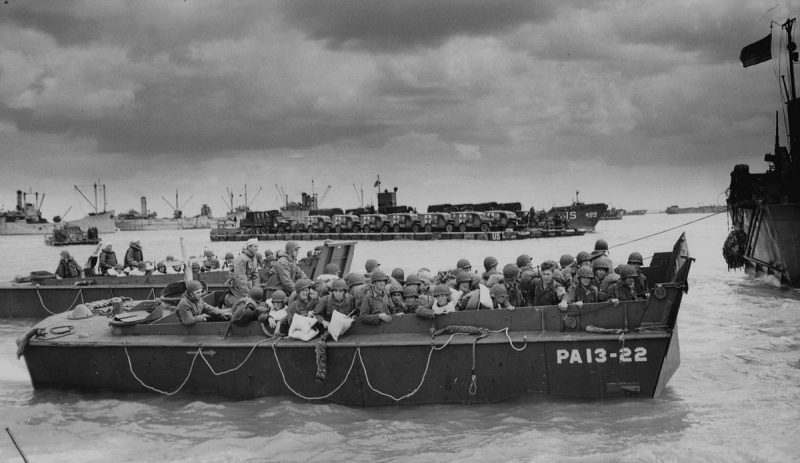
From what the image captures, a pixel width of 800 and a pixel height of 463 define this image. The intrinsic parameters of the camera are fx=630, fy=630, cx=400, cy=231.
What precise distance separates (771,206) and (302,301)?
1421 centimetres

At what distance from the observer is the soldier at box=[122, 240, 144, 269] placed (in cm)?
1731

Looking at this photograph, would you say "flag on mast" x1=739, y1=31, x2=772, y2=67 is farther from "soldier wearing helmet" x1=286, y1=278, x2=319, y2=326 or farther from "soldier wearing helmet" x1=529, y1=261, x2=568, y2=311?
"soldier wearing helmet" x1=286, y1=278, x2=319, y2=326

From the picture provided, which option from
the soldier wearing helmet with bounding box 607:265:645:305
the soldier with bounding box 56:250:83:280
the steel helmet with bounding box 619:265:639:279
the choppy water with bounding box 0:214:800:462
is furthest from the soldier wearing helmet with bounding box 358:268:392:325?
the soldier with bounding box 56:250:83:280

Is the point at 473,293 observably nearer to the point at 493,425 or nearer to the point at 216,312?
the point at 493,425

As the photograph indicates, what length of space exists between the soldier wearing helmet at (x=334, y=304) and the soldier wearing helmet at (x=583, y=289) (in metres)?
2.84

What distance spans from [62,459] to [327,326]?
334cm

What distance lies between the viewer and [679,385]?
898 cm

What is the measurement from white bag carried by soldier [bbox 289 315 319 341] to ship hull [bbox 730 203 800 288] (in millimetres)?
14078

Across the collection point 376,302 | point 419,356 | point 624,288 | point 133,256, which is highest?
point 133,256

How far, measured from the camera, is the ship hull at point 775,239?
16656 mm

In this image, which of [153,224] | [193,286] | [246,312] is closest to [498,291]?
[246,312]

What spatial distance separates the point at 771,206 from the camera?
16.9m

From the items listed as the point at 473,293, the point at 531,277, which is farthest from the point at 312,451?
the point at 531,277

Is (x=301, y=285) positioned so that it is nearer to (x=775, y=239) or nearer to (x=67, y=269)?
(x=67, y=269)
